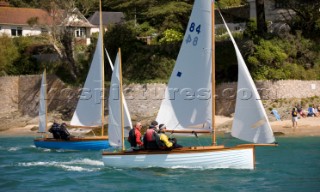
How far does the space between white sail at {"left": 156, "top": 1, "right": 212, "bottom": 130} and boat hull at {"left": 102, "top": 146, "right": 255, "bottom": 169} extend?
1136 mm

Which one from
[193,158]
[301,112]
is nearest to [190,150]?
[193,158]

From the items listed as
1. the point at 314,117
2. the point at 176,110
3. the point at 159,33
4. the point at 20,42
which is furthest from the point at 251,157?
the point at 20,42

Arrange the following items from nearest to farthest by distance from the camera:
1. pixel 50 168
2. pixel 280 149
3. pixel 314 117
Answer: pixel 50 168, pixel 280 149, pixel 314 117

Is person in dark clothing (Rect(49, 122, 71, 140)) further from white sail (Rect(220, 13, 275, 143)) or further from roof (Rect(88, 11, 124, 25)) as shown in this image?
roof (Rect(88, 11, 124, 25))

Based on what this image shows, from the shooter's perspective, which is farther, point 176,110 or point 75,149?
point 75,149

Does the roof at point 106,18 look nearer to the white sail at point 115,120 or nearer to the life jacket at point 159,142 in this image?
the white sail at point 115,120

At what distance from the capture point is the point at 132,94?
157ft

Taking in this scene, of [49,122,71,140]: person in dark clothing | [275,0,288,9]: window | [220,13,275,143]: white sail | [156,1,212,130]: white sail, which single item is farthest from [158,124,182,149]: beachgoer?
[275,0,288,9]: window

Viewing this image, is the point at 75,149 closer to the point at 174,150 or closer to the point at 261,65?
the point at 174,150

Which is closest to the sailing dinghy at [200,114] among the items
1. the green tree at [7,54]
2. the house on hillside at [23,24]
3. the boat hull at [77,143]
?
the boat hull at [77,143]

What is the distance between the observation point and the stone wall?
43.4 m

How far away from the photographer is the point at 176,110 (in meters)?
24.2

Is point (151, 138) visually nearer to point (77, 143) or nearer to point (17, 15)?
point (77, 143)

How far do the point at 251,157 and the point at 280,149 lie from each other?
28.5 ft
